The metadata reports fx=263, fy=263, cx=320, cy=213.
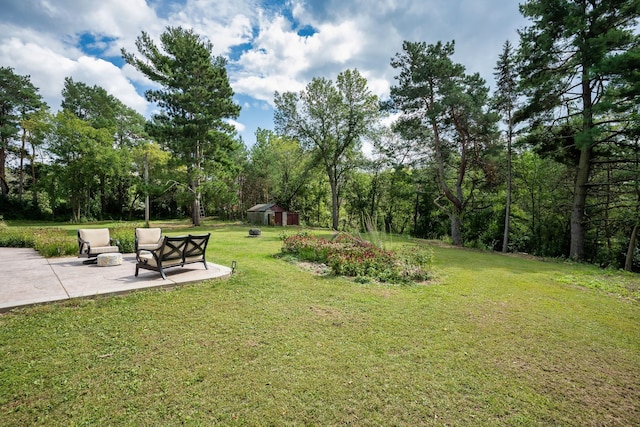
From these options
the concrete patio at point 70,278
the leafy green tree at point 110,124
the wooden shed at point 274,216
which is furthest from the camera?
the leafy green tree at point 110,124

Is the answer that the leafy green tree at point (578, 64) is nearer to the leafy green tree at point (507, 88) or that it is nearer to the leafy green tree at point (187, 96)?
the leafy green tree at point (507, 88)

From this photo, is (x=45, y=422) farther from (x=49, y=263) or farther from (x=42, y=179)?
(x=42, y=179)

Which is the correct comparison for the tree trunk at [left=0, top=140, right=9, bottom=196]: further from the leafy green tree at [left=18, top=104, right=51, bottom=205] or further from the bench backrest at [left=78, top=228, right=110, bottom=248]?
the bench backrest at [left=78, top=228, right=110, bottom=248]

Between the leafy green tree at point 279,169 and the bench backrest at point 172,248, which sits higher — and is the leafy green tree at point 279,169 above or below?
above

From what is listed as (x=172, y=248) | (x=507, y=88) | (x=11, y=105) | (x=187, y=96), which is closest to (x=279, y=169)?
(x=187, y=96)

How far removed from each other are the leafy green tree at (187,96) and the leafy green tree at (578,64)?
19.5 metres

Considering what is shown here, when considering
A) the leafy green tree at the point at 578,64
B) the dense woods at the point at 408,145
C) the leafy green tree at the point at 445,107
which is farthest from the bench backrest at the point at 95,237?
the leafy green tree at the point at 578,64

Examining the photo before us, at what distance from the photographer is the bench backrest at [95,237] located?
23.7 feet

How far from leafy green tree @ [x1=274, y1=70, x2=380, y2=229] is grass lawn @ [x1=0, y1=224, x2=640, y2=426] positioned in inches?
882

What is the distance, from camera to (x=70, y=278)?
17.1 feet

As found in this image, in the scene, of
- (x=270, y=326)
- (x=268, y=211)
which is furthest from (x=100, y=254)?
(x=268, y=211)

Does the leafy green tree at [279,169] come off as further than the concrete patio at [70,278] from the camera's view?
Yes

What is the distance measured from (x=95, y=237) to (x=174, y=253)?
360cm

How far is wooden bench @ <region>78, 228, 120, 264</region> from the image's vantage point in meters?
6.73
